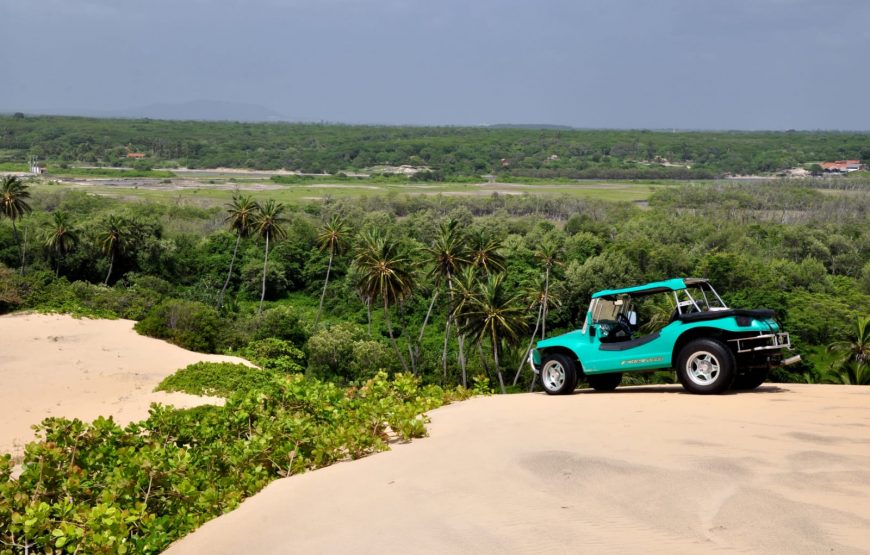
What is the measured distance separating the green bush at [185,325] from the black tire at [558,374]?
32218 millimetres

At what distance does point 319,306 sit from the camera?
2675 inches

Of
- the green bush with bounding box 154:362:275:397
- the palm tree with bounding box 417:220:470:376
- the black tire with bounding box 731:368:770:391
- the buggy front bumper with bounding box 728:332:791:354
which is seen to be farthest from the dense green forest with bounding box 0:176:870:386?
the buggy front bumper with bounding box 728:332:791:354

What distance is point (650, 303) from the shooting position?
1972 inches

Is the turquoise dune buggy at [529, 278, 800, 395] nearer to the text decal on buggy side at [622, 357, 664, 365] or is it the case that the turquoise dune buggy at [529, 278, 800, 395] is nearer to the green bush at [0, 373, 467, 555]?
the text decal on buggy side at [622, 357, 664, 365]

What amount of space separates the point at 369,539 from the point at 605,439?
3.60m

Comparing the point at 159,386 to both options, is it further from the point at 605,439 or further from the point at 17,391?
the point at 605,439

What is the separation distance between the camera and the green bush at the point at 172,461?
713 centimetres

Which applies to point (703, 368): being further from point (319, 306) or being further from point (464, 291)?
point (319, 306)

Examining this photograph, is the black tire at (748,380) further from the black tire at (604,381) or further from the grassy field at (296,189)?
the grassy field at (296,189)

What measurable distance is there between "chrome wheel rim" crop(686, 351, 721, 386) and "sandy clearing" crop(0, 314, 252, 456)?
1844 cm

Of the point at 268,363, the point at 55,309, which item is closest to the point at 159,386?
the point at 268,363

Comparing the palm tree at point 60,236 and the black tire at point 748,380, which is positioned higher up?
the black tire at point 748,380

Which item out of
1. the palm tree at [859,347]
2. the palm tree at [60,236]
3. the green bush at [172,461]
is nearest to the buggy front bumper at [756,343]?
the green bush at [172,461]

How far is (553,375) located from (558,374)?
0.10 m
